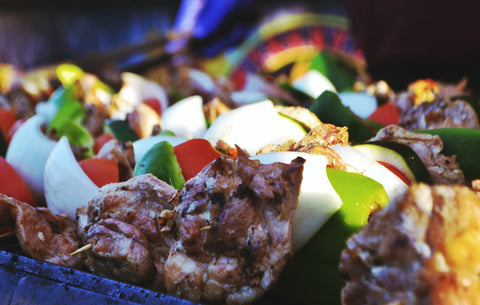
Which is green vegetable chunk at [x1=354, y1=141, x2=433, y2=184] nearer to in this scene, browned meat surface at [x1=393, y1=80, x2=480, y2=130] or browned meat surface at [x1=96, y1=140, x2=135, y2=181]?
browned meat surface at [x1=393, y1=80, x2=480, y2=130]

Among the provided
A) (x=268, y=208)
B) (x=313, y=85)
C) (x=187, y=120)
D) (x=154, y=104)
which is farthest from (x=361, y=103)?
(x=268, y=208)

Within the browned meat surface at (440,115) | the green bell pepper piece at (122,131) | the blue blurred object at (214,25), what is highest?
the green bell pepper piece at (122,131)

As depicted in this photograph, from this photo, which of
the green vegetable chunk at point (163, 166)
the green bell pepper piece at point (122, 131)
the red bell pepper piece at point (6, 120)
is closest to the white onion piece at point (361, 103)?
the green bell pepper piece at point (122, 131)

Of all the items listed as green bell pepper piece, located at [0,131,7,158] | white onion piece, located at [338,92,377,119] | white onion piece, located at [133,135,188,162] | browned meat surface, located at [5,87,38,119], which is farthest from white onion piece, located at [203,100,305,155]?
browned meat surface, located at [5,87,38,119]

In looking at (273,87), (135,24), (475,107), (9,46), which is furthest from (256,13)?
(475,107)

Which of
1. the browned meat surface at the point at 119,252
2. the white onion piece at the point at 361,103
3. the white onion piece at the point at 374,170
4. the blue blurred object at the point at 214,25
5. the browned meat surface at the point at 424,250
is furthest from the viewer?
the blue blurred object at the point at 214,25

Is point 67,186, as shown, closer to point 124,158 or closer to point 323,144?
point 124,158

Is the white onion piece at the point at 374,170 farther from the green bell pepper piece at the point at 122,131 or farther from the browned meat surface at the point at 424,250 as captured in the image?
the green bell pepper piece at the point at 122,131
